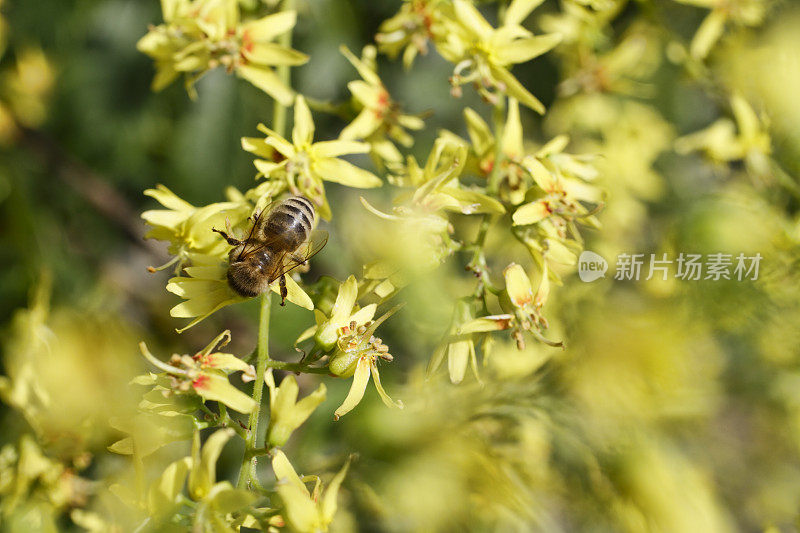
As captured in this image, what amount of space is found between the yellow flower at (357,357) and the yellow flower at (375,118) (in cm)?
45

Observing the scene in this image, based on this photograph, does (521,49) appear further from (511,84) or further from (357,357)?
(357,357)

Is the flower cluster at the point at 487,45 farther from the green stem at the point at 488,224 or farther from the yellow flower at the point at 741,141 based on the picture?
the yellow flower at the point at 741,141

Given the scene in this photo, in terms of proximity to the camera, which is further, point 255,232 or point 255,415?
point 255,232

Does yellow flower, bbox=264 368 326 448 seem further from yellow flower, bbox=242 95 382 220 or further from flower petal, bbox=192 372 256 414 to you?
yellow flower, bbox=242 95 382 220

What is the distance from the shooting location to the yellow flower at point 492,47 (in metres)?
1.28

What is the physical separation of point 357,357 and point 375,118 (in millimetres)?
586

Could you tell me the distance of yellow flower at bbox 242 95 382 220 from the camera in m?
1.21

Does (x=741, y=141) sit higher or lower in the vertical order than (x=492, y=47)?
lower

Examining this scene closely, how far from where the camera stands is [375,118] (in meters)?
1.43

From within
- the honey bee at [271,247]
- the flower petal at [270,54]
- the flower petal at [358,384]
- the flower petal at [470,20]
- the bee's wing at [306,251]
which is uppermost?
the flower petal at [470,20]

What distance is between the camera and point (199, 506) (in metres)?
0.92

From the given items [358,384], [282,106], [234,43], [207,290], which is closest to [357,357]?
[358,384]

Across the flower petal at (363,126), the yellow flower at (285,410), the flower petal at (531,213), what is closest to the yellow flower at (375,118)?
the flower petal at (363,126)

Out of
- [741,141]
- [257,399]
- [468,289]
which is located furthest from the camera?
[741,141]
